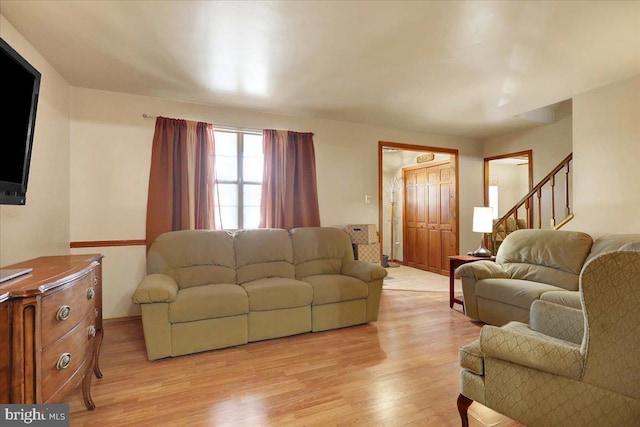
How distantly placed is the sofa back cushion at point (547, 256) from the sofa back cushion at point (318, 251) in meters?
1.85

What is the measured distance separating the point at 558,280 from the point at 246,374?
3.03 meters

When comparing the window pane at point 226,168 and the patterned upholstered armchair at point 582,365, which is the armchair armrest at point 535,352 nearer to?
the patterned upholstered armchair at point 582,365

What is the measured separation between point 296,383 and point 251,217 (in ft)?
7.82

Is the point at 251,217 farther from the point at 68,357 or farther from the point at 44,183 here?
the point at 68,357

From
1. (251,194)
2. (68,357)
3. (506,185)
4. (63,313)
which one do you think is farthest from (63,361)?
(506,185)

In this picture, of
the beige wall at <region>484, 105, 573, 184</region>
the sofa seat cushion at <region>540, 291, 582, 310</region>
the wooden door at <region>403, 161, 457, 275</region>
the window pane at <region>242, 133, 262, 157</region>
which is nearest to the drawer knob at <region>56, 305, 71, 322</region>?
the window pane at <region>242, 133, 262, 157</region>

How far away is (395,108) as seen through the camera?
408 centimetres

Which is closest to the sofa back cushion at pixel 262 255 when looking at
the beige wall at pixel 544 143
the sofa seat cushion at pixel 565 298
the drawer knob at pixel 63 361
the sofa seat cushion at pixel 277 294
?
the sofa seat cushion at pixel 277 294

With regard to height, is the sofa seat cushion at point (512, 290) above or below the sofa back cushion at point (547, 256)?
below

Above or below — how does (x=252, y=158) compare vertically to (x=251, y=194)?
above

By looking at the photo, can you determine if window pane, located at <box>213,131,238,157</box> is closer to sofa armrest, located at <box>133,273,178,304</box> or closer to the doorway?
sofa armrest, located at <box>133,273,178,304</box>

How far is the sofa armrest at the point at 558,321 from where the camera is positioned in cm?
166

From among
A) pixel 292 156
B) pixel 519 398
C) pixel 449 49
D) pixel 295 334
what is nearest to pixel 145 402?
pixel 295 334

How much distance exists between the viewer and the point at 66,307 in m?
1.54
